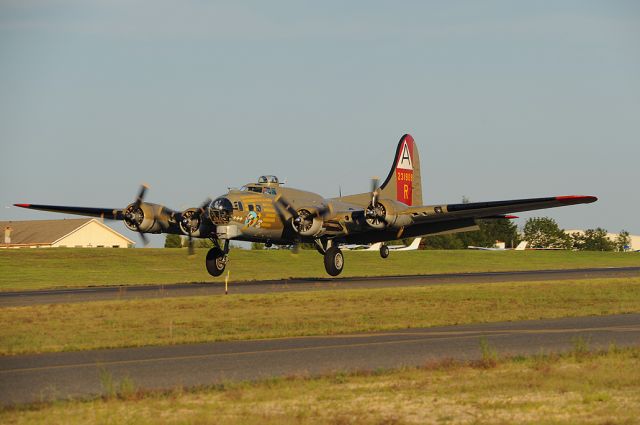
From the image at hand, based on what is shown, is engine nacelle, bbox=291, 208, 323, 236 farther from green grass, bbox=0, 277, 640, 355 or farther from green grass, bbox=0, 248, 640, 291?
green grass, bbox=0, 248, 640, 291

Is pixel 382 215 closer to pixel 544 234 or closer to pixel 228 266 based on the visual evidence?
pixel 228 266

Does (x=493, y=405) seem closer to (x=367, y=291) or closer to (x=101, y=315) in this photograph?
(x=101, y=315)

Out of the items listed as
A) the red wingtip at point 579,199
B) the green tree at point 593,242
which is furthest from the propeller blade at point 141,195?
the green tree at point 593,242

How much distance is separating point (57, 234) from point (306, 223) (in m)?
70.2

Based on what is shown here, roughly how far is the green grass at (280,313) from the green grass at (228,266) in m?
17.2

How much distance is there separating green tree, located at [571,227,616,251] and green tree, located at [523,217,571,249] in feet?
11.8

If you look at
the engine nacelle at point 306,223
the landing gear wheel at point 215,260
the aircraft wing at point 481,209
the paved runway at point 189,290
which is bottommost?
the paved runway at point 189,290

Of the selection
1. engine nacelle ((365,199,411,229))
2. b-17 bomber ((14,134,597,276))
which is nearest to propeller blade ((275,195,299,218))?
b-17 bomber ((14,134,597,276))

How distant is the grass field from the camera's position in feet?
45.2

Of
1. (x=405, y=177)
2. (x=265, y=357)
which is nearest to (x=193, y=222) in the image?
(x=405, y=177)

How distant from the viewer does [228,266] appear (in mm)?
73688

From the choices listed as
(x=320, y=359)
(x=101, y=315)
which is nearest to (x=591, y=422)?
(x=320, y=359)

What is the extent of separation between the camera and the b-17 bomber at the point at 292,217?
1838 inches

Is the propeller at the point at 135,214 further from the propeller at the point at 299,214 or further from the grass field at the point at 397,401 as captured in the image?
the grass field at the point at 397,401
